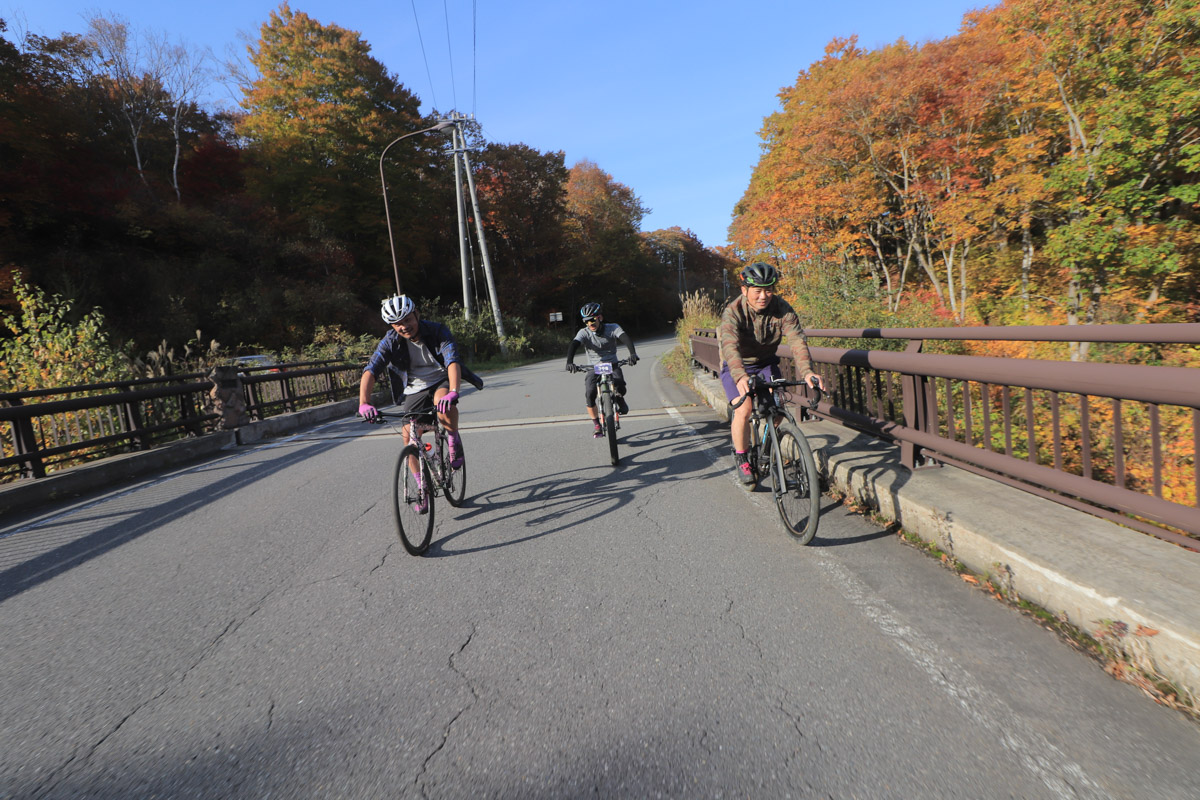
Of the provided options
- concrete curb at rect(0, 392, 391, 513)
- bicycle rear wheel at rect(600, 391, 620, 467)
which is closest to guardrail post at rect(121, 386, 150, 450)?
concrete curb at rect(0, 392, 391, 513)

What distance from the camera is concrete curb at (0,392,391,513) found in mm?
6887

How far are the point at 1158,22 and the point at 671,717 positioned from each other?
783 inches

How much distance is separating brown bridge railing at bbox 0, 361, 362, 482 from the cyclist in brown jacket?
804cm

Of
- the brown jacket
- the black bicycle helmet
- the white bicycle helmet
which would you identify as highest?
the white bicycle helmet

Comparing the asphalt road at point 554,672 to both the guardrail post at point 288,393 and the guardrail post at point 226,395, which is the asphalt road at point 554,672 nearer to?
the guardrail post at point 226,395

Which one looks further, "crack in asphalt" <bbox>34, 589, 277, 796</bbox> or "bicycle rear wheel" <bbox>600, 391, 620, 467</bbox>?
"bicycle rear wheel" <bbox>600, 391, 620, 467</bbox>

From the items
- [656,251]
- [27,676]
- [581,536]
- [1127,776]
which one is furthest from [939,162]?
[656,251]

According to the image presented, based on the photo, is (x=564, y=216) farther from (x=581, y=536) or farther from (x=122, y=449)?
(x=581, y=536)

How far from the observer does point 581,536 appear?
462 centimetres

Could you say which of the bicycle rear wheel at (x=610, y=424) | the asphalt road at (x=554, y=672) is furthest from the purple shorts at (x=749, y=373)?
the bicycle rear wheel at (x=610, y=424)

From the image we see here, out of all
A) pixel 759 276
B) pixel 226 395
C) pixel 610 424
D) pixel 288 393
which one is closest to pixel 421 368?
pixel 610 424

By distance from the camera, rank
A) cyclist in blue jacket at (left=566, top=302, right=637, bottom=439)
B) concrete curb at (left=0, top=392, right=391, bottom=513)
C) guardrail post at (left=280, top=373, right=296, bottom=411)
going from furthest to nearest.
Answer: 1. guardrail post at (left=280, top=373, right=296, bottom=411)
2. cyclist in blue jacket at (left=566, top=302, right=637, bottom=439)
3. concrete curb at (left=0, top=392, right=391, bottom=513)

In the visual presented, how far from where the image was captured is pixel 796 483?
13.7 ft

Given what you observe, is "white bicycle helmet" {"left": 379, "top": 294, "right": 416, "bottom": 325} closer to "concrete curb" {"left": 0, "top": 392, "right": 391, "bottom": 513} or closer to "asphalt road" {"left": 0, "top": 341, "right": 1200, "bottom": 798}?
"asphalt road" {"left": 0, "top": 341, "right": 1200, "bottom": 798}
